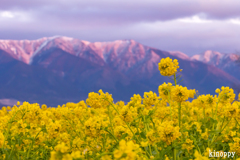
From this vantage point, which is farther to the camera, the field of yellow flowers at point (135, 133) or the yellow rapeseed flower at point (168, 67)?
the yellow rapeseed flower at point (168, 67)

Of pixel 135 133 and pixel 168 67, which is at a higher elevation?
pixel 168 67

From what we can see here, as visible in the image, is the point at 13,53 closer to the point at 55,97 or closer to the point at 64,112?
the point at 55,97

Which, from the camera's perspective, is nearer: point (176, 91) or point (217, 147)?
point (176, 91)

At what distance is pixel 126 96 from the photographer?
634 feet

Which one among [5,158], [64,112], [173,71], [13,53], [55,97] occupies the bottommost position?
[5,158]

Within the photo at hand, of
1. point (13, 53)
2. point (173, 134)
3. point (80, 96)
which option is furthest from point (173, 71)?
point (13, 53)

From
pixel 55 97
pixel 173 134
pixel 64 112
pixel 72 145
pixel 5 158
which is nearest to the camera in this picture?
pixel 173 134

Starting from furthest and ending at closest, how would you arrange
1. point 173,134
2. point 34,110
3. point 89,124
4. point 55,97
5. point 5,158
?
point 55,97 < point 34,110 < point 5,158 < point 89,124 < point 173,134

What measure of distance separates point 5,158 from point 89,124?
4.82ft

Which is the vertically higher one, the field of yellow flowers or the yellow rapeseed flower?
the yellow rapeseed flower

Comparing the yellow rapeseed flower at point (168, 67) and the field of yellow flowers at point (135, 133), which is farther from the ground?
the yellow rapeseed flower at point (168, 67)

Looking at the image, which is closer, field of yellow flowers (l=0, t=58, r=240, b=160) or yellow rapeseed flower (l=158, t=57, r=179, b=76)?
field of yellow flowers (l=0, t=58, r=240, b=160)

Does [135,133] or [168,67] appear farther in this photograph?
[168,67]

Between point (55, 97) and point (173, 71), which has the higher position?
point (55, 97)
